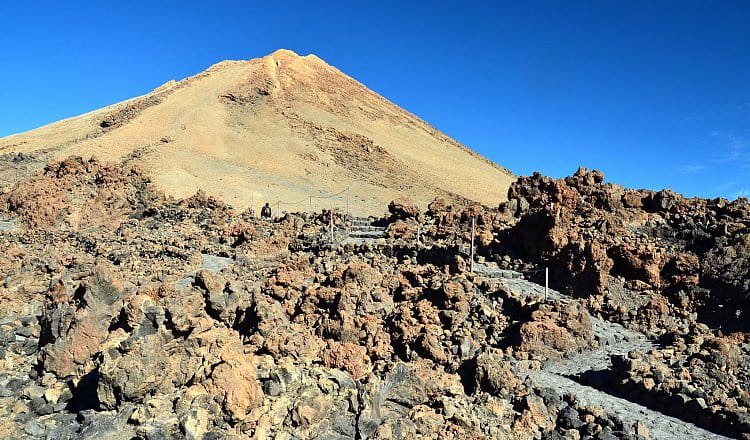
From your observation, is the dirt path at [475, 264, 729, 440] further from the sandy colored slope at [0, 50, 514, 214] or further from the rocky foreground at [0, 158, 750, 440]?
the sandy colored slope at [0, 50, 514, 214]

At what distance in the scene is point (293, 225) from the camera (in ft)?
63.2

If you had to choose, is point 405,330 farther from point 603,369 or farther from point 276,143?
point 276,143

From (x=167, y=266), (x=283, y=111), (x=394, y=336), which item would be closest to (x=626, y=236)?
(x=394, y=336)

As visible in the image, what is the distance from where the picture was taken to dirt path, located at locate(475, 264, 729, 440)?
24.2ft

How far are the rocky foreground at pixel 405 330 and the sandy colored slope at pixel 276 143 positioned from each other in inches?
A: 592

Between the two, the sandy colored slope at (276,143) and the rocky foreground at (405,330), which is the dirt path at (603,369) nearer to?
the rocky foreground at (405,330)

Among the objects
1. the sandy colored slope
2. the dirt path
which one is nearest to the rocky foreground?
the dirt path

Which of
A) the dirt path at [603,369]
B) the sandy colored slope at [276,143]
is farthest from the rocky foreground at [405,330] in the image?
the sandy colored slope at [276,143]

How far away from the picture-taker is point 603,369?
30.2 feet

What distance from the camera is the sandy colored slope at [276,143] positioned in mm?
32812

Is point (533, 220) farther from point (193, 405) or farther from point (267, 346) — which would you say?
point (193, 405)

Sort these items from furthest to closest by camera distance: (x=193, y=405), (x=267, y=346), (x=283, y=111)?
(x=283, y=111) → (x=267, y=346) → (x=193, y=405)

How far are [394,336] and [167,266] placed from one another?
25.6ft

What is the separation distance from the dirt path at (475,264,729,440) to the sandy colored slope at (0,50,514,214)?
18.7 metres
